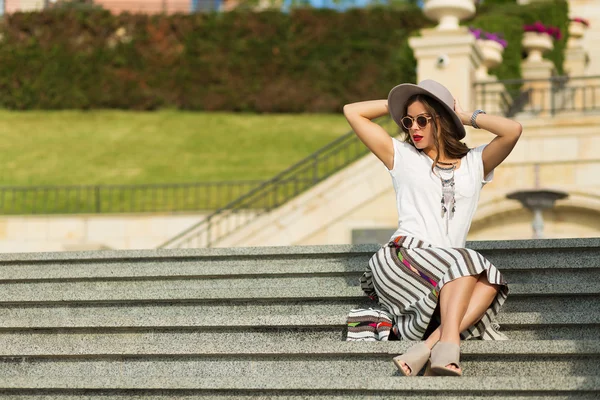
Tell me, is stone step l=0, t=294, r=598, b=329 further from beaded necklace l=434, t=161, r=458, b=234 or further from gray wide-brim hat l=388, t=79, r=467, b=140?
gray wide-brim hat l=388, t=79, r=467, b=140

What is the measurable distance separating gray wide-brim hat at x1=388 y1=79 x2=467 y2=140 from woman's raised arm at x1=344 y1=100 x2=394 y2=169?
0.44 ft

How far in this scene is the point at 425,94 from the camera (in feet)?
16.1

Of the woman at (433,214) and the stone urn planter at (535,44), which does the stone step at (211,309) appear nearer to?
the woman at (433,214)

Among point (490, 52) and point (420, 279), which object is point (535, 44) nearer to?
A: point (490, 52)

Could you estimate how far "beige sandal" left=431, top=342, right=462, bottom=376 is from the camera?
4.12m

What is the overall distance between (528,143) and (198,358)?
9593 mm

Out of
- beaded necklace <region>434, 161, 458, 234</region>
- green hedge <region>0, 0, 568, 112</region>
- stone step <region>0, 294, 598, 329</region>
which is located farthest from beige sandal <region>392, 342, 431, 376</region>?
green hedge <region>0, 0, 568, 112</region>

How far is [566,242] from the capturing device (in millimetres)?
5953

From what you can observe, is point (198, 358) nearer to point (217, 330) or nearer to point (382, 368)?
point (217, 330)

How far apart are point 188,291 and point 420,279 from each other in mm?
1632

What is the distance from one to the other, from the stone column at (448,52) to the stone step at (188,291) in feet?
27.0

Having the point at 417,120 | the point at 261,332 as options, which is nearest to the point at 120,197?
the point at 261,332

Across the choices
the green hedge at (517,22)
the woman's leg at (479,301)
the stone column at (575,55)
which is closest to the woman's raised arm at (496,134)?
the woman's leg at (479,301)

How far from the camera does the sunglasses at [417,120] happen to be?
16.2 feet
